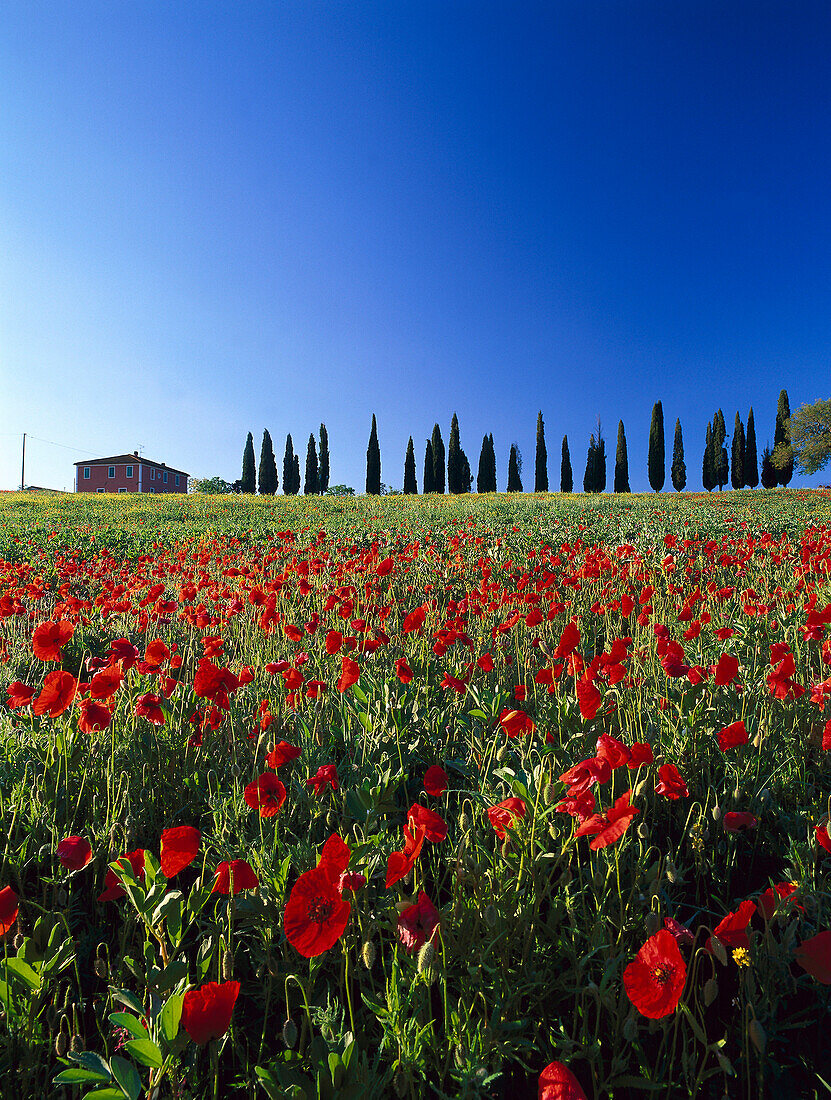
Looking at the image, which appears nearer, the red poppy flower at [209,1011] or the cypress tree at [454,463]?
the red poppy flower at [209,1011]

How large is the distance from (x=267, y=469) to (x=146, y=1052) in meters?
61.4

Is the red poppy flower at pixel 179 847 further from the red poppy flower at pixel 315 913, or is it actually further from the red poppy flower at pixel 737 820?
the red poppy flower at pixel 737 820

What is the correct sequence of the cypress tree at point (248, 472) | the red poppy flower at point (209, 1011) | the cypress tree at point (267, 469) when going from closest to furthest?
the red poppy flower at point (209, 1011) → the cypress tree at point (267, 469) → the cypress tree at point (248, 472)

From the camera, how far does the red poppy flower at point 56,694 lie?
173cm

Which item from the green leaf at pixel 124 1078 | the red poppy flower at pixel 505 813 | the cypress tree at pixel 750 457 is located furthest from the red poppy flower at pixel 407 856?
the cypress tree at pixel 750 457

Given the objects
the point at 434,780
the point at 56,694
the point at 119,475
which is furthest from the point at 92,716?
the point at 119,475

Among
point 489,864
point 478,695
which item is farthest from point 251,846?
point 478,695

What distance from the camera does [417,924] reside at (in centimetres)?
124

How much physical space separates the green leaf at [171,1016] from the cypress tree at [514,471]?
186ft

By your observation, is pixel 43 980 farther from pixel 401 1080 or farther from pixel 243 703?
pixel 243 703

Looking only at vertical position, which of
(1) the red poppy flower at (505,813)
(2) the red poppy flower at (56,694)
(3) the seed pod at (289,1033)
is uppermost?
(2) the red poppy flower at (56,694)

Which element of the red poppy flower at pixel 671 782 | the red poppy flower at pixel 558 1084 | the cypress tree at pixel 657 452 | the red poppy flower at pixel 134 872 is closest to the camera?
the red poppy flower at pixel 558 1084

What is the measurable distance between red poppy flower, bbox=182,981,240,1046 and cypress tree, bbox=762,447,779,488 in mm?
62207

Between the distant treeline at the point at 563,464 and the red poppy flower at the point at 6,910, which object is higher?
the distant treeline at the point at 563,464
